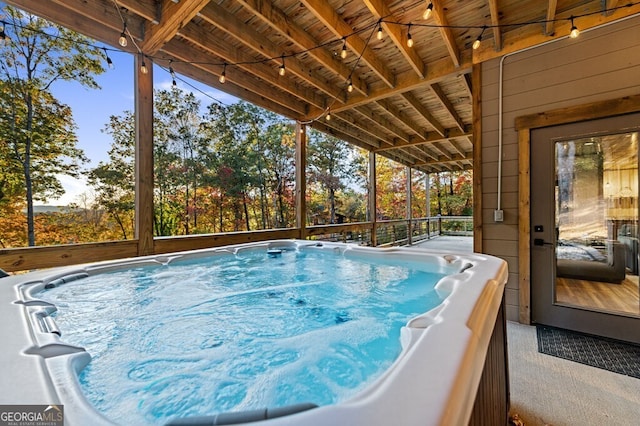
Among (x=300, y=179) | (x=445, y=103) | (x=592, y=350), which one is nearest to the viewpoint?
(x=592, y=350)

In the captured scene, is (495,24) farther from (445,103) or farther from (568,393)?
(568,393)

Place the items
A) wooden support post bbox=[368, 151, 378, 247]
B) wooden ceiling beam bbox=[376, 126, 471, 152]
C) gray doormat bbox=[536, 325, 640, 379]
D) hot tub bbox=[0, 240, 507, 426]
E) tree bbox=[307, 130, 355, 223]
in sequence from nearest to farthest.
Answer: hot tub bbox=[0, 240, 507, 426] < gray doormat bbox=[536, 325, 640, 379] < wooden ceiling beam bbox=[376, 126, 471, 152] < wooden support post bbox=[368, 151, 378, 247] < tree bbox=[307, 130, 355, 223]

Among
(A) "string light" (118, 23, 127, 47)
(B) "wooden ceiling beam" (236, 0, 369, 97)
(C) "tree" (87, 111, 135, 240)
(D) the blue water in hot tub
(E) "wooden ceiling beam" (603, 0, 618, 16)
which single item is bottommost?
(D) the blue water in hot tub

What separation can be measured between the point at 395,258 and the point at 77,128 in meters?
3.41

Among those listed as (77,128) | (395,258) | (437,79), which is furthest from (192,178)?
(437,79)

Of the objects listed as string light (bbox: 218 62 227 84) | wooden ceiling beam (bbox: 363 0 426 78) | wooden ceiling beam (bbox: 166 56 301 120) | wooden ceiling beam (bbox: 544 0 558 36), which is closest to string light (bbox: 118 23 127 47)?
wooden ceiling beam (bbox: 166 56 301 120)

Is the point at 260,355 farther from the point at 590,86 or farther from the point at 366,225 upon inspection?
the point at 366,225

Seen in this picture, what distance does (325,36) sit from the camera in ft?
8.95

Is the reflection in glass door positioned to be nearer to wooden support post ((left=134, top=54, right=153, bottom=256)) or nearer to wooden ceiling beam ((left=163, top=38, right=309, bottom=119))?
wooden ceiling beam ((left=163, top=38, right=309, bottom=119))

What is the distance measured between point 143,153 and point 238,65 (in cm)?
143

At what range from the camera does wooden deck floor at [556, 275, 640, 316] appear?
208cm

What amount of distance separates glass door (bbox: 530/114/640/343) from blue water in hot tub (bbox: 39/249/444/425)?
4.01ft

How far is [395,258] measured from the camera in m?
2.40

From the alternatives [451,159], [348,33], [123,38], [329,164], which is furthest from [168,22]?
[451,159]
